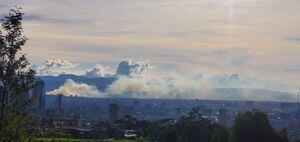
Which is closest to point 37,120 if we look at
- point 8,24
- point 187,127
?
point 8,24

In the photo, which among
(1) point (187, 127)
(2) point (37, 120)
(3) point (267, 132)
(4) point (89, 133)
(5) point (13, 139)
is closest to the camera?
(5) point (13, 139)

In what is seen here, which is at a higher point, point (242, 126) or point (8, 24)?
point (8, 24)

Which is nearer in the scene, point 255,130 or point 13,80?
point 13,80

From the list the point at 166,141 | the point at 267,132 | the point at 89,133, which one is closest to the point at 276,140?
the point at 267,132

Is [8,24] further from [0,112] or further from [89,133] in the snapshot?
[89,133]

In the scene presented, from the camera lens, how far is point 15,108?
2267 centimetres

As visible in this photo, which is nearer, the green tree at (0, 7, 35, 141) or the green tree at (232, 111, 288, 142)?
the green tree at (0, 7, 35, 141)

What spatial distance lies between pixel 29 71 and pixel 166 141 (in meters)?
49.1

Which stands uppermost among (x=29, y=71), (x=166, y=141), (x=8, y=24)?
(x=8, y=24)

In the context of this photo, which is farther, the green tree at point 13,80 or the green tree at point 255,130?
the green tree at point 255,130

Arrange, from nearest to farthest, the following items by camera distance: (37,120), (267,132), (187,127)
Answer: (37,120), (267,132), (187,127)

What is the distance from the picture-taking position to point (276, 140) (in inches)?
2253

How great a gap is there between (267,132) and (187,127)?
24.5 meters

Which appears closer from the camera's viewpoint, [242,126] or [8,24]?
[8,24]
